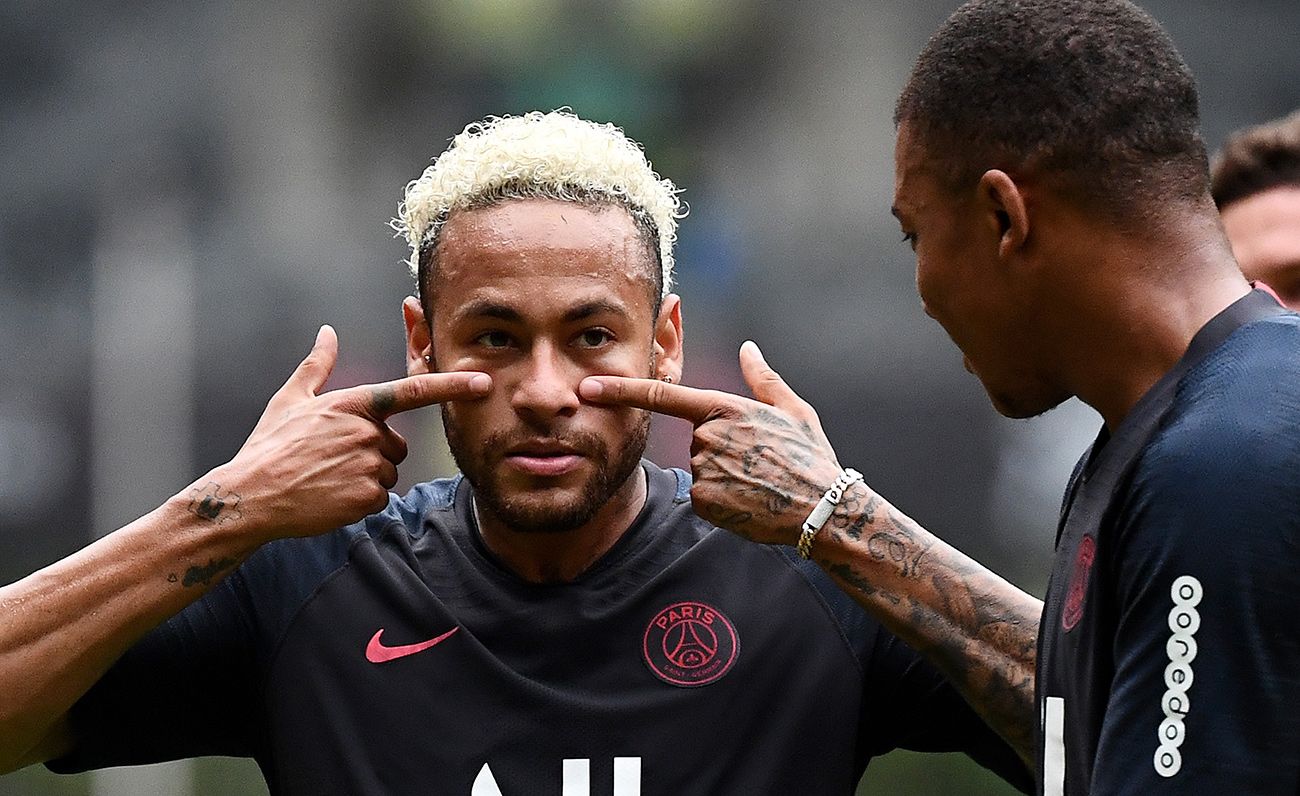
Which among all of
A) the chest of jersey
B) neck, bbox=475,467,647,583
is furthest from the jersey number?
neck, bbox=475,467,647,583

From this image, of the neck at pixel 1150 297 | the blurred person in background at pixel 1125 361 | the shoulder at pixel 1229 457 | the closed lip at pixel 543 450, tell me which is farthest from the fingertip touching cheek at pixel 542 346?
the shoulder at pixel 1229 457

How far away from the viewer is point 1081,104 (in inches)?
94.4

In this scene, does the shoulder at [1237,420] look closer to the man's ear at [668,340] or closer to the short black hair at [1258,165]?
the man's ear at [668,340]

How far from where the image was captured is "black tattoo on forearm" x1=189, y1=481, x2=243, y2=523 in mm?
3222

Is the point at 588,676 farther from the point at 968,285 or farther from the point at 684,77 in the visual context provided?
the point at 684,77

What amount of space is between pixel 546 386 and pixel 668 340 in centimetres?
46

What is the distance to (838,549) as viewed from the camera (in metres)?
3.26

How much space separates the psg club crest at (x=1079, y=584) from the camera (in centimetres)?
242

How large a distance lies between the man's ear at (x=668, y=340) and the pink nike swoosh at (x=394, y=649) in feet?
2.29

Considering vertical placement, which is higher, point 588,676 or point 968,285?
point 968,285

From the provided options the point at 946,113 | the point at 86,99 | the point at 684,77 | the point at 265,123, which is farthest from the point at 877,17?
the point at 946,113

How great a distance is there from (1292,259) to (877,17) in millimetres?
8977

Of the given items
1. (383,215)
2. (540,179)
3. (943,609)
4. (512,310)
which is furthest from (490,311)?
(383,215)

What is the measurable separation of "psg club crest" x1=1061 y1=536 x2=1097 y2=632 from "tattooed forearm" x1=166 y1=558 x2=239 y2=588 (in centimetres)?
155
